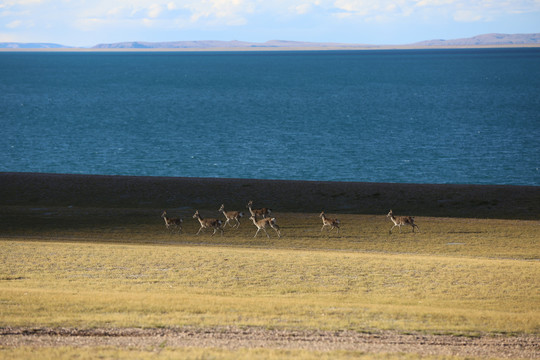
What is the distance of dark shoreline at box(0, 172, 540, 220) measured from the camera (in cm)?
4431

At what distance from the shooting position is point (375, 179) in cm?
6600

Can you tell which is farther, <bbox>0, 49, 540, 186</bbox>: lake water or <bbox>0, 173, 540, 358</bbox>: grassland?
<bbox>0, 49, 540, 186</bbox>: lake water

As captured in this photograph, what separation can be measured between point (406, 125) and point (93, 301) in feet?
314

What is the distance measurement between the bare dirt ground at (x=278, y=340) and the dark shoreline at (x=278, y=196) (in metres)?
27.1

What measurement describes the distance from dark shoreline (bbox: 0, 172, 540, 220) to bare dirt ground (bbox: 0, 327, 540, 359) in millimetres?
27092

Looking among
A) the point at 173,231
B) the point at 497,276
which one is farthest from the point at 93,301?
the point at 173,231

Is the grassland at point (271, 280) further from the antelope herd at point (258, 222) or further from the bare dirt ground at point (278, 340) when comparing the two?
the antelope herd at point (258, 222)

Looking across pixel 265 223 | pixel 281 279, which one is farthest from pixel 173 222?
pixel 281 279

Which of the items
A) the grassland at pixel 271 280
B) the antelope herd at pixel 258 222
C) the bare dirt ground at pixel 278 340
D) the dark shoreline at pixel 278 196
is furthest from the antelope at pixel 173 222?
the bare dirt ground at pixel 278 340

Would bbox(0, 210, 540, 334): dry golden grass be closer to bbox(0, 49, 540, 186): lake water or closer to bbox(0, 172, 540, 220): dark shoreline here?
bbox(0, 172, 540, 220): dark shoreline

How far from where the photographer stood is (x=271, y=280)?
23.2 meters

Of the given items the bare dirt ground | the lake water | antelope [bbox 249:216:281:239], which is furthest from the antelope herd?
the lake water

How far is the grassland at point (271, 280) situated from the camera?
16891 millimetres

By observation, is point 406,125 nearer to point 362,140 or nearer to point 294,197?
point 362,140
